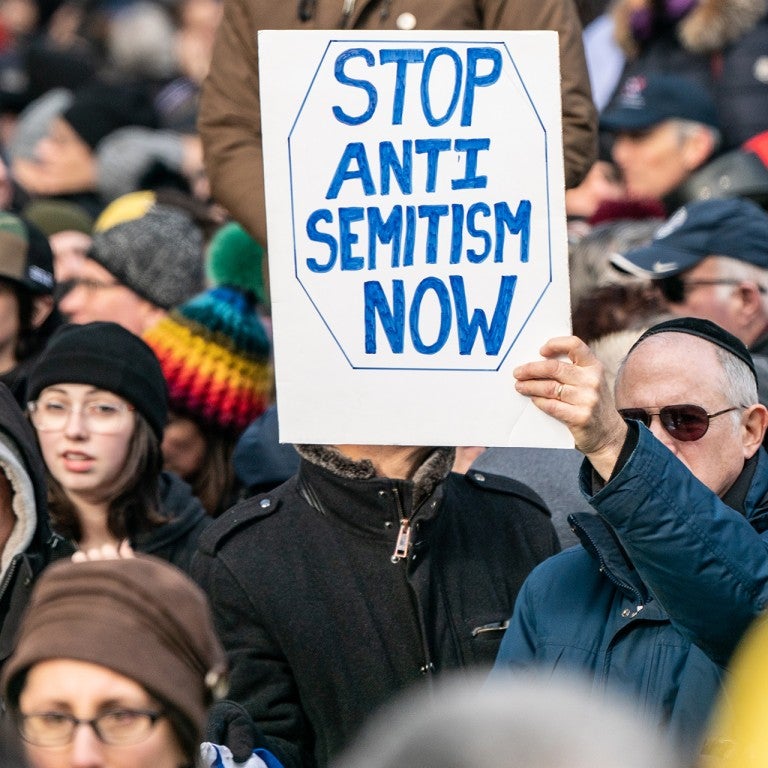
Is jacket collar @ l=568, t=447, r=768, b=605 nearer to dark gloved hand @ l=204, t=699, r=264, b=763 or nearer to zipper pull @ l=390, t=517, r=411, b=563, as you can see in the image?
zipper pull @ l=390, t=517, r=411, b=563

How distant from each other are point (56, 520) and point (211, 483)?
767 millimetres

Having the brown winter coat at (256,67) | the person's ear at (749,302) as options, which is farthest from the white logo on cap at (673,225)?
the brown winter coat at (256,67)

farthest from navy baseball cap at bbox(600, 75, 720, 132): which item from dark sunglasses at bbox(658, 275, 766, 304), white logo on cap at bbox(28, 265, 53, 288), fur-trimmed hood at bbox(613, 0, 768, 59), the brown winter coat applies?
white logo on cap at bbox(28, 265, 53, 288)

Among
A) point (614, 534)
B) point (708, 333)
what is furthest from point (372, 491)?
point (708, 333)

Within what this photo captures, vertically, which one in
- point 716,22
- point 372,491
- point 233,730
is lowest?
point 233,730

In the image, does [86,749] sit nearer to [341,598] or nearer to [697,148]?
[341,598]

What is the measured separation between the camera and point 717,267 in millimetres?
5629

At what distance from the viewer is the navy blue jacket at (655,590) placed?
3.20 m

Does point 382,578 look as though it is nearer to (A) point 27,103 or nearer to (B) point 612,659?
(B) point 612,659

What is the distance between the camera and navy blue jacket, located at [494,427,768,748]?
3.20 meters

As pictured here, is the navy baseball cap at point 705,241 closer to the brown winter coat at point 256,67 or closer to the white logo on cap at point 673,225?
the white logo on cap at point 673,225

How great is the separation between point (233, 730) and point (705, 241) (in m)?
2.66

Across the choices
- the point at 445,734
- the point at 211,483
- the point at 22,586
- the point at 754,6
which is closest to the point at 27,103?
the point at 754,6

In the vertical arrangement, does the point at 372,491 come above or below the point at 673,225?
below
